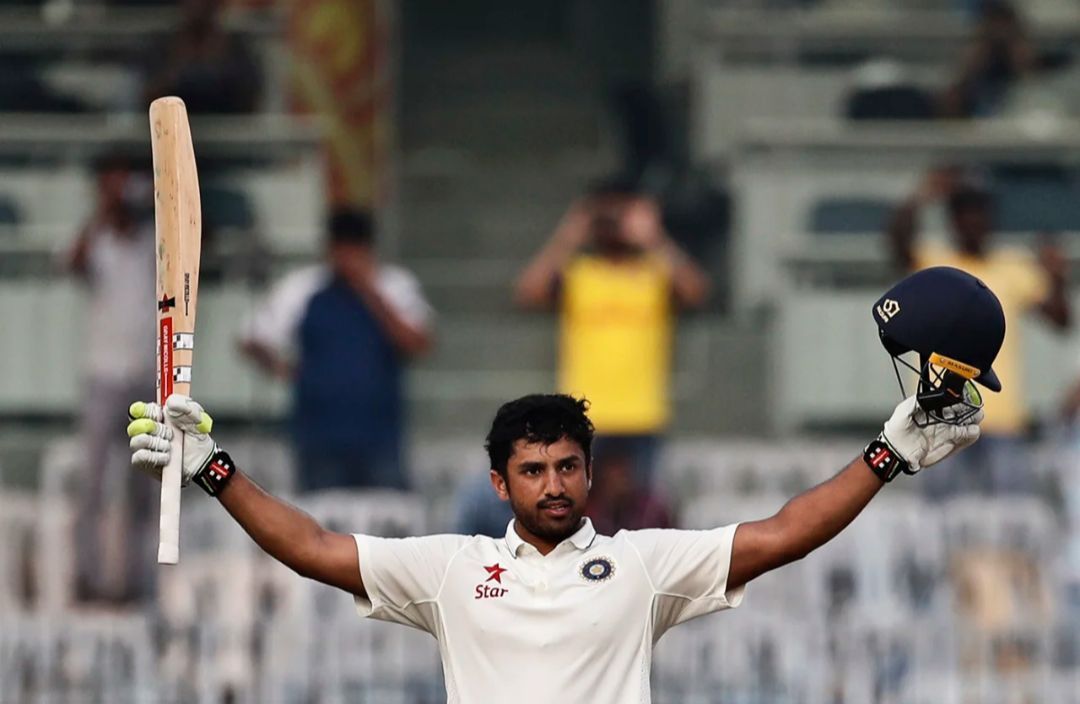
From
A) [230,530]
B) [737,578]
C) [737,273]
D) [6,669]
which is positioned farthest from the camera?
[737,273]

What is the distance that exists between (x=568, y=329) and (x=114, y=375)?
197 centimetres

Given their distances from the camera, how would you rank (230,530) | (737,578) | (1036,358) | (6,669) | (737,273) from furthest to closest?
(737,273), (1036,358), (230,530), (6,669), (737,578)

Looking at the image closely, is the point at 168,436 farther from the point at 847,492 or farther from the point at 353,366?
the point at 353,366

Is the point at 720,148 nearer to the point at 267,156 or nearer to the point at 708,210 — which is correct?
the point at 708,210

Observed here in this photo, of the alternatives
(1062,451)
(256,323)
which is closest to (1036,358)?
(1062,451)

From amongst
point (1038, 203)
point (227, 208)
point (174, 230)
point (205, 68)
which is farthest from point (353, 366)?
point (174, 230)

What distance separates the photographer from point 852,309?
39.2ft

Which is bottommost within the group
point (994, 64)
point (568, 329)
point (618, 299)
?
point (568, 329)

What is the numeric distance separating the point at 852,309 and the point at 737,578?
645 centimetres

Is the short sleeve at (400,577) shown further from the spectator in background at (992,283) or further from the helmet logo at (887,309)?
the spectator in background at (992,283)

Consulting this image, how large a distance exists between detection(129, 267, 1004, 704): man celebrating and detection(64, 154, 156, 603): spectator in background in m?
5.35

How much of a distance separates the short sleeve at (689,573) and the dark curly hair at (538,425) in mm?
256

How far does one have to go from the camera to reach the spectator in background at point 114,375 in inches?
427

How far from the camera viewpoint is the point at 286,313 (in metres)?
11.0
